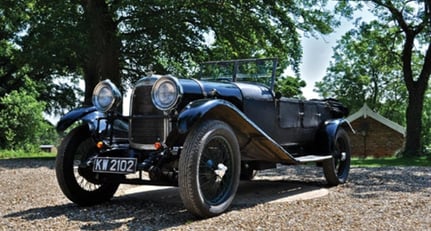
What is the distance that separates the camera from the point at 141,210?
15.1 feet

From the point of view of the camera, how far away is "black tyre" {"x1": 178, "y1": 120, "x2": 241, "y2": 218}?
400 cm

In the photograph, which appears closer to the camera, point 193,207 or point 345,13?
point 193,207

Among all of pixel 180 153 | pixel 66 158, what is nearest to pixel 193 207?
pixel 180 153

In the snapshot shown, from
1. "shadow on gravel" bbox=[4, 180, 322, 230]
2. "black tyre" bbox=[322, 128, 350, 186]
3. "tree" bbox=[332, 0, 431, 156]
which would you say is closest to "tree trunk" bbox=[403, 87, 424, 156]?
"tree" bbox=[332, 0, 431, 156]

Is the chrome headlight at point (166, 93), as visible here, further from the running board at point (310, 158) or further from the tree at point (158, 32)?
the tree at point (158, 32)

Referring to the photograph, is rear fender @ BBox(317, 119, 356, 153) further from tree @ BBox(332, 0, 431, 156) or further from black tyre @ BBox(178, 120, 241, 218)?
tree @ BBox(332, 0, 431, 156)

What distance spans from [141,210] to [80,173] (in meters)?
0.76

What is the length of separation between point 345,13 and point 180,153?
14.7 metres

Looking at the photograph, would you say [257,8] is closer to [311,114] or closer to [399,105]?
[311,114]

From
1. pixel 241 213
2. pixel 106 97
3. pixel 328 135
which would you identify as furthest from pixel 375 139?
pixel 106 97

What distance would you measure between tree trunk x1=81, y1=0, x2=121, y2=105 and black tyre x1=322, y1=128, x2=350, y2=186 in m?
7.53

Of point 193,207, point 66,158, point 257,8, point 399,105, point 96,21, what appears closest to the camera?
point 193,207

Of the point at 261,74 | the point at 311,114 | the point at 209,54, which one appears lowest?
the point at 311,114

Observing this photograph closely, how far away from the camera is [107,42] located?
12891mm
